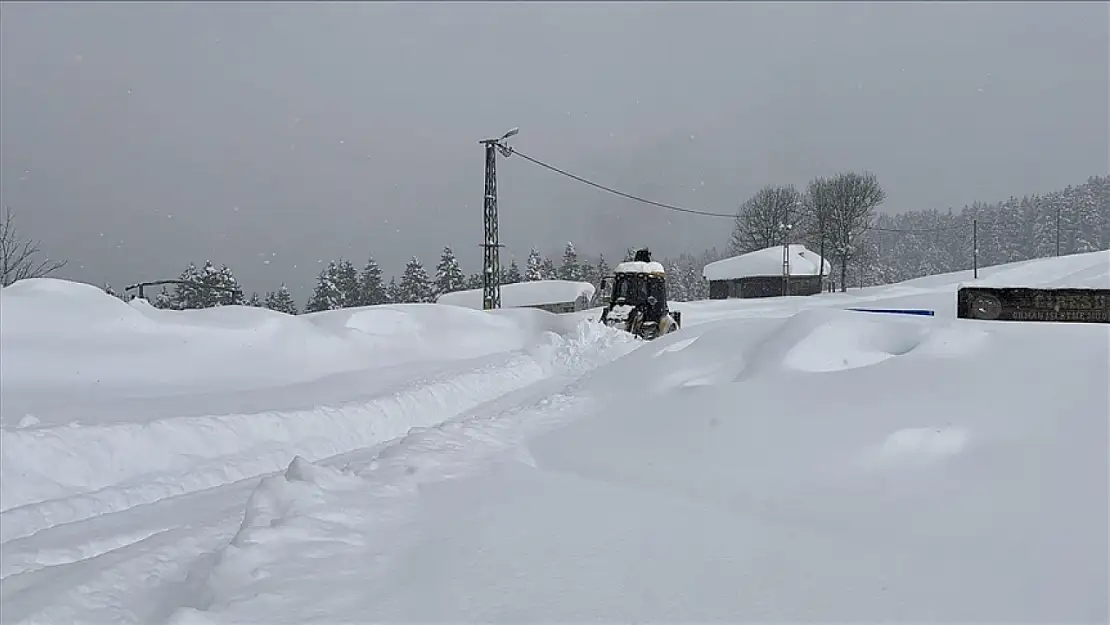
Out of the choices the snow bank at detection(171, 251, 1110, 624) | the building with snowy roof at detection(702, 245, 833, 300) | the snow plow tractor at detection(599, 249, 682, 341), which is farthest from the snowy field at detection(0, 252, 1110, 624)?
the building with snowy roof at detection(702, 245, 833, 300)

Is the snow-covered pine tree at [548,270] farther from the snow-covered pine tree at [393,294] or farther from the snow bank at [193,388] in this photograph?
the snow bank at [193,388]

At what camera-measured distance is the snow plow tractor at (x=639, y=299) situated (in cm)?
2039

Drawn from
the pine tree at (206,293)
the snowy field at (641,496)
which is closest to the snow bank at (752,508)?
the snowy field at (641,496)

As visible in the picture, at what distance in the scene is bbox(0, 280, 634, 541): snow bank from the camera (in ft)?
23.6

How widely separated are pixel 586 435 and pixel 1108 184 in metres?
56.5

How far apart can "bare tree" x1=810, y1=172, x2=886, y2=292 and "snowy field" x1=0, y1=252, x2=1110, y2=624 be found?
5177 centimetres

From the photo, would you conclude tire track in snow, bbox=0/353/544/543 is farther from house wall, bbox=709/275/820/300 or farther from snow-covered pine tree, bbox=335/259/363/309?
snow-covered pine tree, bbox=335/259/363/309

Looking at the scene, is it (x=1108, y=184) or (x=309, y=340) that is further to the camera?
(x=1108, y=184)

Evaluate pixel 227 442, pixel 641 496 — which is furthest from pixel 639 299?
pixel 641 496

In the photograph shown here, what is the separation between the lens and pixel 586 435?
5.93m

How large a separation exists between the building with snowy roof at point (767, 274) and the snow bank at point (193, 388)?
111 feet

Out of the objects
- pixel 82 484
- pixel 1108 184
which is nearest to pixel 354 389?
pixel 82 484

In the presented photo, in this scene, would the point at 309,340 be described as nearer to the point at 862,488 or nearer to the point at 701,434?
the point at 701,434

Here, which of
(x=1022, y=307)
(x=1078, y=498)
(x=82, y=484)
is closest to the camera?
(x=1078, y=498)
